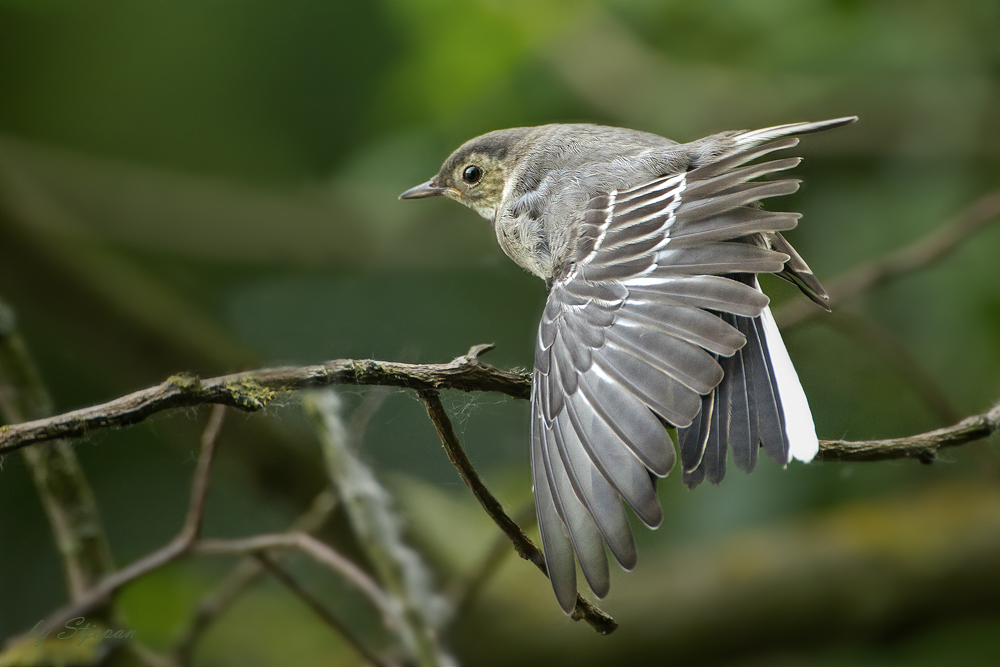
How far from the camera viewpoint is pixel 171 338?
2.38 meters

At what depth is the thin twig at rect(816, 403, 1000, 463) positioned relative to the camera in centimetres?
101

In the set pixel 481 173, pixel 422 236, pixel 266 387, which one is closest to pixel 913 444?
pixel 266 387

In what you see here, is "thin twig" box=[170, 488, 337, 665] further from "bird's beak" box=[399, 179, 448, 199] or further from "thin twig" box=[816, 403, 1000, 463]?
"thin twig" box=[816, 403, 1000, 463]

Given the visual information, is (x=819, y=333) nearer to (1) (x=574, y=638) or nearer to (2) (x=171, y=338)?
(1) (x=574, y=638)

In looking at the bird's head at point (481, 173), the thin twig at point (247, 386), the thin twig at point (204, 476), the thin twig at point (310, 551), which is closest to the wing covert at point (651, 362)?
the thin twig at point (247, 386)

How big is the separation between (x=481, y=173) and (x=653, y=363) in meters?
0.93

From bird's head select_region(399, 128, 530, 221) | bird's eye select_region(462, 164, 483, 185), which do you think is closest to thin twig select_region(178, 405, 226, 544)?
bird's head select_region(399, 128, 530, 221)

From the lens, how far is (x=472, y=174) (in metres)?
1.83

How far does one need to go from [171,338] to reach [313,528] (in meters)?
1.12

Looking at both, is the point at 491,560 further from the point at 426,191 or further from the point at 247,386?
the point at 247,386

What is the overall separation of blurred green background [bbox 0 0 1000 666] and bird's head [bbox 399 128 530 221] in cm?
34

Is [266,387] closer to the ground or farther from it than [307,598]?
farther from it

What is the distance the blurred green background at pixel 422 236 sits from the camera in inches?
85.3

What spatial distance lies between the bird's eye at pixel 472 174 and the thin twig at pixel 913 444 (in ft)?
3.30
